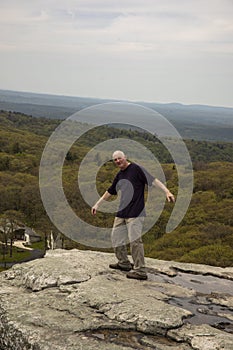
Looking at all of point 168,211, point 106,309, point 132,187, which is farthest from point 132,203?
point 168,211

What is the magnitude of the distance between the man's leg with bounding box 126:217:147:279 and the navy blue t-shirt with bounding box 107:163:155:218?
16 centimetres

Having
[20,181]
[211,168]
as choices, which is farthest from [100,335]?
[211,168]

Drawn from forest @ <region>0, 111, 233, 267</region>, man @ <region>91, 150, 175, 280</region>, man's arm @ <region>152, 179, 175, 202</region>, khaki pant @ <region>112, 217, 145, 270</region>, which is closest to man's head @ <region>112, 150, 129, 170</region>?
man @ <region>91, 150, 175, 280</region>

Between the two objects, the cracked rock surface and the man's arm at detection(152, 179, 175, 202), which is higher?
the man's arm at detection(152, 179, 175, 202)

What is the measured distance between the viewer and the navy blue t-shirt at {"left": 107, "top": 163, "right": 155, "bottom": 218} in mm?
9570

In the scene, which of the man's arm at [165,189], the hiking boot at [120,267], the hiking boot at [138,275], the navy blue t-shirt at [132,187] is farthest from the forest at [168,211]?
the man's arm at [165,189]

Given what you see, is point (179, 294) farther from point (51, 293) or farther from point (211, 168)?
point (211, 168)

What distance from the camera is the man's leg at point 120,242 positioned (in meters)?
10.1

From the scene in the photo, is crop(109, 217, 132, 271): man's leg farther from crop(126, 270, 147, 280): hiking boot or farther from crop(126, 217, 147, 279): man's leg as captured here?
crop(126, 270, 147, 280): hiking boot

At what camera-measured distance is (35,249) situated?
2677 inches

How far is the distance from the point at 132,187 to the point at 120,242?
1.46 meters

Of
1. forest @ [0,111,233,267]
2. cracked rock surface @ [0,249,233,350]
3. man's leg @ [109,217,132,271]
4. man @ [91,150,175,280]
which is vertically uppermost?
man @ [91,150,175,280]

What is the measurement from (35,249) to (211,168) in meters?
57.2

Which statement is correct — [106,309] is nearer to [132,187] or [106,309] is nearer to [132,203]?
[132,203]
